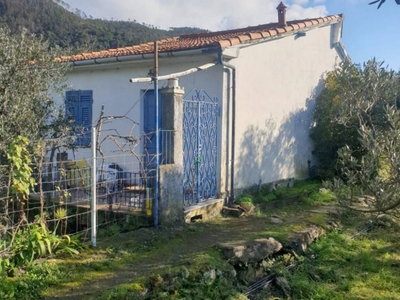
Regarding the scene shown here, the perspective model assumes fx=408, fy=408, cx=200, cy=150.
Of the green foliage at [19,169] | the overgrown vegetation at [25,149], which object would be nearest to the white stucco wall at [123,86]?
the overgrown vegetation at [25,149]

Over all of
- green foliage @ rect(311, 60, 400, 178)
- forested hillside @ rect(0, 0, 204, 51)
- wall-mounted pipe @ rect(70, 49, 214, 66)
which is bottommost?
green foliage @ rect(311, 60, 400, 178)

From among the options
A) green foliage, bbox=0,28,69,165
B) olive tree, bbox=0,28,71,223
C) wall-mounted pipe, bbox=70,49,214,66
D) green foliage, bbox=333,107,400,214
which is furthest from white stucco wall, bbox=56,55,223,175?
green foliage, bbox=333,107,400,214

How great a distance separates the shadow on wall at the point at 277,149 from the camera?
32.6 feet

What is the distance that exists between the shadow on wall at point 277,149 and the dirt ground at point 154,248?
5.38 ft

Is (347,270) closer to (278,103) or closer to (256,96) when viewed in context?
(256,96)

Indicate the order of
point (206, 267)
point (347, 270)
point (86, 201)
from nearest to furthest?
point (206, 267)
point (347, 270)
point (86, 201)

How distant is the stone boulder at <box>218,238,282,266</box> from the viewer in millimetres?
5816

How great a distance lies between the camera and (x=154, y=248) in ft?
20.2

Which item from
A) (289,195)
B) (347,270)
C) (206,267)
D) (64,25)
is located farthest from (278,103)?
(64,25)

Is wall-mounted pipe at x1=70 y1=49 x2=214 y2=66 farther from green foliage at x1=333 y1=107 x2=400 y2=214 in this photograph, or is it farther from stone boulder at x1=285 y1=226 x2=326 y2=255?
green foliage at x1=333 y1=107 x2=400 y2=214

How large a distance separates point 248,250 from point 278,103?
6.15 meters

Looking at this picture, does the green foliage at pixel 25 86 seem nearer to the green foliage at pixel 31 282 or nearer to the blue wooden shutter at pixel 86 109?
the blue wooden shutter at pixel 86 109

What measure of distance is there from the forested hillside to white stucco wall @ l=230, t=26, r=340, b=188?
16096mm

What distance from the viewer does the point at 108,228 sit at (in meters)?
7.03
